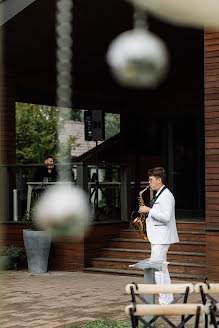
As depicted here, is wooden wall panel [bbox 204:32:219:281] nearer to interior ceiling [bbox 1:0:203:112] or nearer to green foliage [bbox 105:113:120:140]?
interior ceiling [bbox 1:0:203:112]

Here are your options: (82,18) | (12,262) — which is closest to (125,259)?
(12,262)

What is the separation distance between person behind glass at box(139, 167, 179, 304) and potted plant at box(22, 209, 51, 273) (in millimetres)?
4049

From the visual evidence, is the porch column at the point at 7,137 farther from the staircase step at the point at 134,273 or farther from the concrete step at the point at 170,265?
the staircase step at the point at 134,273

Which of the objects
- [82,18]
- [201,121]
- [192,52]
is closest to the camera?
[82,18]

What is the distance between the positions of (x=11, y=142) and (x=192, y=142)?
4.37m

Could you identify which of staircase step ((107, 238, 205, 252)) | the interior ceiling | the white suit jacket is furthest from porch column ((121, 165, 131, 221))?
the white suit jacket

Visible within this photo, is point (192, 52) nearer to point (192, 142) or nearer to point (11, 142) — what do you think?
point (192, 142)

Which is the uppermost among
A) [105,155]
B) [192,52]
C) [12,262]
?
[192,52]

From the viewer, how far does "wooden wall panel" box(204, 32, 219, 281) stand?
857cm

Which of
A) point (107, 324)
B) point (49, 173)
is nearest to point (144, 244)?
point (49, 173)

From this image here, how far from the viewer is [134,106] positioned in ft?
47.8

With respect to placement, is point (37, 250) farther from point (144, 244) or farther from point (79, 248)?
point (144, 244)

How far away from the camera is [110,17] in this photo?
10.5 m

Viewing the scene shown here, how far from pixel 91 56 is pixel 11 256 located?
4100mm
